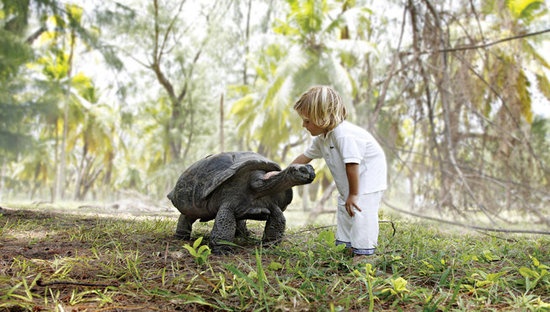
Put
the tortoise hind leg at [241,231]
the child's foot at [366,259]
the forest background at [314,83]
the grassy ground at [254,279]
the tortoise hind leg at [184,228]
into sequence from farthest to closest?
the forest background at [314,83], the tortoise hind leg at [241,231], the tortoise hind leg at [184,228], the child's foot at [366,259], the grassy ground at [254,279]

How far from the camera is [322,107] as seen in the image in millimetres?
2740

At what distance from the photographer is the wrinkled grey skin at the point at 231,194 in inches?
114

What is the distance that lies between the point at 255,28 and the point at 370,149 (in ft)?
74.4

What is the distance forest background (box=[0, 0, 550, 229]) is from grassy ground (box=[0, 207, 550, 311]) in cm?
317

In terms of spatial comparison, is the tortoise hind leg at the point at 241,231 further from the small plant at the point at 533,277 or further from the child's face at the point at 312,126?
the small plant at the point at 533,277

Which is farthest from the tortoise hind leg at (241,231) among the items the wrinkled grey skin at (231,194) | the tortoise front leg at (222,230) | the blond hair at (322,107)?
the blond hair at (322,107)

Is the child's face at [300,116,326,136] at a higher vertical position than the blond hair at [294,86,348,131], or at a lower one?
lower

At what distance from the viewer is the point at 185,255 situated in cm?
261

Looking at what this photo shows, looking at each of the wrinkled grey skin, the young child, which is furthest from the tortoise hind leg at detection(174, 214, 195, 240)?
the young child

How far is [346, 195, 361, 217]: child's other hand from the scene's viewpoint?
271cm

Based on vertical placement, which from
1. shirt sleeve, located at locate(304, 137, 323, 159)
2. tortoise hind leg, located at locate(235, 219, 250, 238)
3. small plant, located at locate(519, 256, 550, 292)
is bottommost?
tortoise hind leg, located at locate(235, 219, 250, 238)

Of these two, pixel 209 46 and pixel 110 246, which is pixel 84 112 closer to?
pixel 209 46

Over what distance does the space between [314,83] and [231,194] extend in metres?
14.8

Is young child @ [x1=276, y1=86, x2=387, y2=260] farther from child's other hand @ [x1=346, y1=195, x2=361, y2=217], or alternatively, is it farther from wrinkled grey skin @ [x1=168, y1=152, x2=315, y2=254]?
wrinkled grey skin @ [x1=168, y1=152, x2=315, y2=254]
